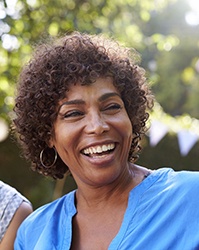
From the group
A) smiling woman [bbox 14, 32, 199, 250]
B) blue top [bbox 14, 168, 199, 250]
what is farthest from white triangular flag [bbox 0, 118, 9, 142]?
blue top [bbox 14, 168, 199, 250]

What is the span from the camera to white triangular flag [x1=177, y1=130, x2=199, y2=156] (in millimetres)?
9281

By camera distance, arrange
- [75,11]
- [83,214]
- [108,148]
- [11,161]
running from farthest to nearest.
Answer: [11,161] → [75,11] → [83,214] → [108,148]

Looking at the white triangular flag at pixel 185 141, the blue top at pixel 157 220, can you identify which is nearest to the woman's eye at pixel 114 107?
the blue top at pixel 157 220

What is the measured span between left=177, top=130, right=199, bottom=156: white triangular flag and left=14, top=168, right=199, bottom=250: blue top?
21.8 ft

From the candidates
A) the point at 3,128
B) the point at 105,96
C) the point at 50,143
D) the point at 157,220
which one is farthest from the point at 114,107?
the point at 3,128

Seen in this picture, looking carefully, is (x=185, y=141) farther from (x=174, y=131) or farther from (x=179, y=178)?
(x=179, y=178)

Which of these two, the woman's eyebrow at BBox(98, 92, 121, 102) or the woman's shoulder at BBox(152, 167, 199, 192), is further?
the woman's eyebrow at BBox(98, 92, 121, 102)

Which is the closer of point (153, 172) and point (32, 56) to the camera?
point (153, 172)

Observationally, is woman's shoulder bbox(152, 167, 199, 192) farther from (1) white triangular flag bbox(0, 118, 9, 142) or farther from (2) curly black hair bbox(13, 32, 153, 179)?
(1) white triangular flag bbox(0, 118, 9, 142)

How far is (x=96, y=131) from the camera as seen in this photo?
A: 8.26 feet

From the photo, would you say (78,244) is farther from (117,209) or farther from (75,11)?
(75,11)

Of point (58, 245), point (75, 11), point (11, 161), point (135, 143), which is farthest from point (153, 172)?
point (11, 161)

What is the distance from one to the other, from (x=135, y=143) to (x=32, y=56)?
658mm

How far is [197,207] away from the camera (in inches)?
92.7
